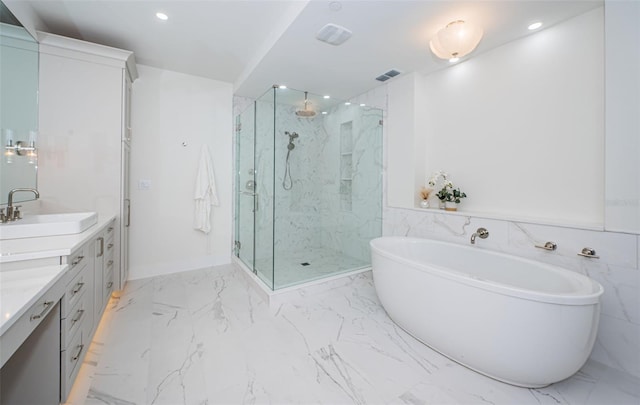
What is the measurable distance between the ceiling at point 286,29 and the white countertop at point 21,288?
79.6 inches

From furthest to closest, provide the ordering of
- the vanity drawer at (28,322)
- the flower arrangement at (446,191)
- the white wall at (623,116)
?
the flower arrangement at (446,191)
the white wall at (623,116)
the vanity drawer at (28,322)

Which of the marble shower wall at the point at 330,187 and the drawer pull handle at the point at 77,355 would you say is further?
the marble shower wall at the point at 330,187

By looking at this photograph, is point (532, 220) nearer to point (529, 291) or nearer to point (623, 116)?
point (623, 116)

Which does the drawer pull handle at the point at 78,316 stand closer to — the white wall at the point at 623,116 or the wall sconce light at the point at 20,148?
the wall sconce light at the point at 20,148

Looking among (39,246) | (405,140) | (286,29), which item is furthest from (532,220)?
(39,246)

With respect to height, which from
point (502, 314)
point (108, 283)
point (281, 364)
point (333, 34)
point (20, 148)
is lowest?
point (281, 364)

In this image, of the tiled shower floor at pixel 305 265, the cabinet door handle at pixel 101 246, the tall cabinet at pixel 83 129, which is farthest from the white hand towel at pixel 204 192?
the cabinet door handle at pixel 101 246

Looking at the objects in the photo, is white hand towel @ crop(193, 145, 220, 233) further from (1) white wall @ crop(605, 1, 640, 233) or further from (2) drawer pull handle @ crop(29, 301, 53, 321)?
(1) white wall @ crop(605, 1, 640, 233)

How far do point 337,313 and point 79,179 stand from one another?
266 centimetres

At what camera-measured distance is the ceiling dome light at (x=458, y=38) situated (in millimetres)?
1864

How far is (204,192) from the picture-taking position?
3334 mm

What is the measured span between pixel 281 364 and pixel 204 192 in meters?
2.41

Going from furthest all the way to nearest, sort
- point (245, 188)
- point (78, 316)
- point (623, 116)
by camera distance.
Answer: point (245, 188) → point (623, 116) → point (78, 316)

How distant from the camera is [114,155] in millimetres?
2438
